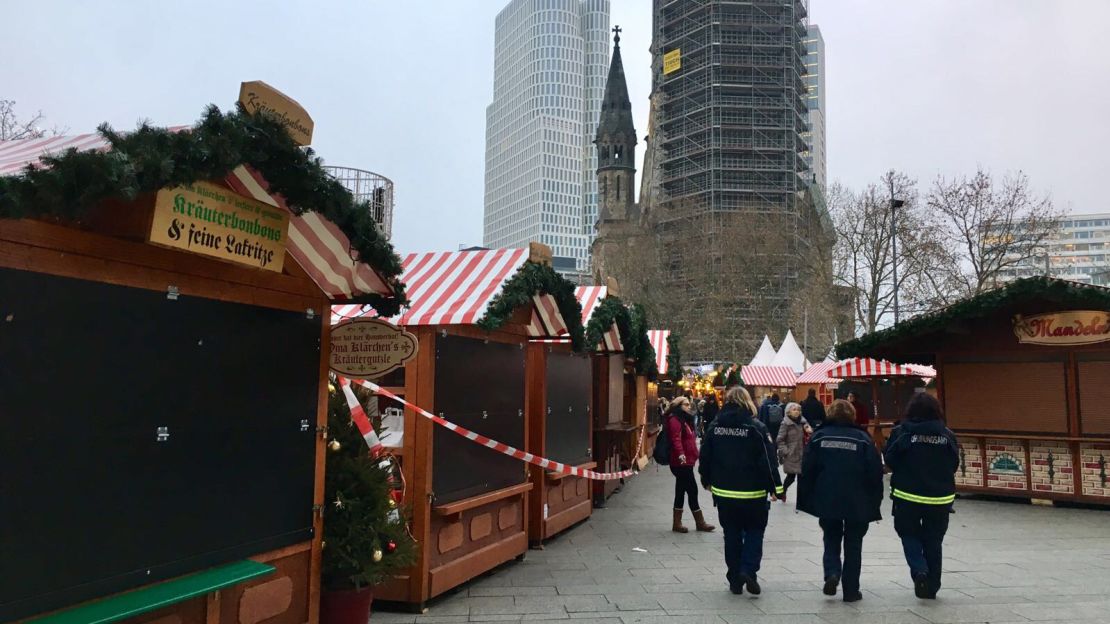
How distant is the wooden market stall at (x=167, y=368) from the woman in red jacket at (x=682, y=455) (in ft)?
20.2

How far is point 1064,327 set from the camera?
12.3 m

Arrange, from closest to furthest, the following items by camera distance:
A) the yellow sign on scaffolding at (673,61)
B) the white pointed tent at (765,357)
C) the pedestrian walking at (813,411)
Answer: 1. the pedestrian walking at (813,411)
2. the white pointed tent at (765,357)
3. the yellow sign on scaffolding at (673,61)

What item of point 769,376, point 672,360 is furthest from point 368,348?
point 769,376

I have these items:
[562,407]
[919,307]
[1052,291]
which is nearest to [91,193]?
[562,407]

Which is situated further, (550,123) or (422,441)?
(550,123)

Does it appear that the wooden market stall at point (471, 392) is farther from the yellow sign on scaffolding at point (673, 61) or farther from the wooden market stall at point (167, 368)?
the yellow sign on scaffolding at point (673, 61)

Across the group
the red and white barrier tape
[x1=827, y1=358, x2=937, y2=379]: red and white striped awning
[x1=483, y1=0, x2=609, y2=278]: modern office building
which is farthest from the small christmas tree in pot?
[x1=483, y1=0, x2=609, y2=278]: modern office building

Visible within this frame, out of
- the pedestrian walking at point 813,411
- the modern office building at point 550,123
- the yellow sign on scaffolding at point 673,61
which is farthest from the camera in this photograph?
the modern office building at point 550,123

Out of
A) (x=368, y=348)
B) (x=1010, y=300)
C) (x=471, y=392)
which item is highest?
(x=1010, y=300)

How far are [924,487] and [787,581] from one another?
1614 mm

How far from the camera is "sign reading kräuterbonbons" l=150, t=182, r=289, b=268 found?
11.9 feet

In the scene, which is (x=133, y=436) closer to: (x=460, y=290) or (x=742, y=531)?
(x=460, y=290)

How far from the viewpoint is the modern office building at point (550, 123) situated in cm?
16375

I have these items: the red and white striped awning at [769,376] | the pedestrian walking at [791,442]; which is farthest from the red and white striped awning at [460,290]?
the red and white striped awning at [769,376]
